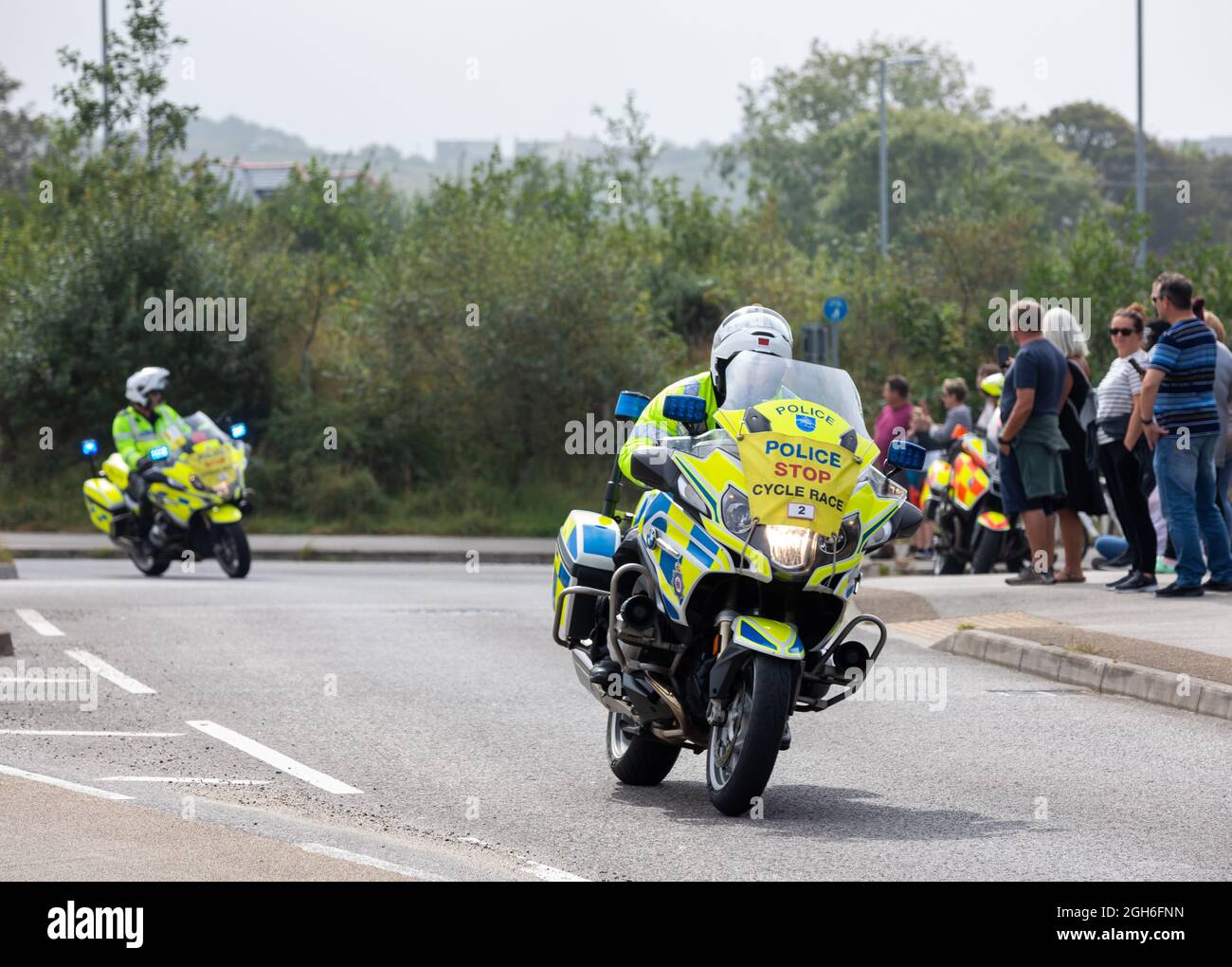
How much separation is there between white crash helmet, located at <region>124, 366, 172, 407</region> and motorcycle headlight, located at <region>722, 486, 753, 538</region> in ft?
49.0

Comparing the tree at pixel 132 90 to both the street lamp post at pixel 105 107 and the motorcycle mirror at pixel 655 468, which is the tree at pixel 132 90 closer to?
the street lamp post at pixel 105 107

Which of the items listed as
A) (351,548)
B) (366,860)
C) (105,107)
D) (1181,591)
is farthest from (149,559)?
(105,107)

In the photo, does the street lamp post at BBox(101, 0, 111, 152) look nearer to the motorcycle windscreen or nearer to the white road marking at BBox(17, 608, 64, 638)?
the white road marking at BBox(17, 608, 64, 638)

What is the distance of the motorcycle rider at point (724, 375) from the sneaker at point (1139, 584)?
7769 millimetres

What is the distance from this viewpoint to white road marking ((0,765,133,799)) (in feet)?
26.6

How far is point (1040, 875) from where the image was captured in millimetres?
6750

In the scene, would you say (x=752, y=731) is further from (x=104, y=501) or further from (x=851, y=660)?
(x=104, y=501)

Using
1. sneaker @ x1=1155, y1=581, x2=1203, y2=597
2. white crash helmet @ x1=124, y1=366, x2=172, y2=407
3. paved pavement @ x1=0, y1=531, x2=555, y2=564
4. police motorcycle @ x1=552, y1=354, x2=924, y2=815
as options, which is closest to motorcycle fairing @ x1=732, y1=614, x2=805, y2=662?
police motorcycle @ x1=552, y1=354, x2=924, y2=815

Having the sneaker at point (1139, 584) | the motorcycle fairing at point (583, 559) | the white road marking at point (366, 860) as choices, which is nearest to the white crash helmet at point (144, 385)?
the sneaker at point (1139, 584)

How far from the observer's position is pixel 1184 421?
1406 cm
